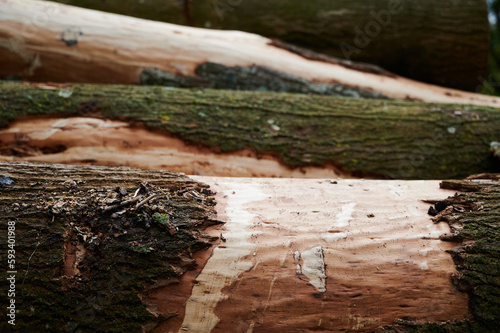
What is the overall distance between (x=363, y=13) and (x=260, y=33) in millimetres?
1175

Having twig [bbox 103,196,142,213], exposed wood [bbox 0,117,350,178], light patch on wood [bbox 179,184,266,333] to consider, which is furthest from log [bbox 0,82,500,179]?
light patch on wood [bbox 179,184,266,333]

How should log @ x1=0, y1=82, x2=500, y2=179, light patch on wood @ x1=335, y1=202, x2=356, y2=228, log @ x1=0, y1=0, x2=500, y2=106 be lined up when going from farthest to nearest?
log @ x1=0, y1=0, x2=500, y2=106 < log @ x1=0, y1=82, x2=500, y2=179 < light patch on wood @ x1=335, y1=202, x2=356, y2=228

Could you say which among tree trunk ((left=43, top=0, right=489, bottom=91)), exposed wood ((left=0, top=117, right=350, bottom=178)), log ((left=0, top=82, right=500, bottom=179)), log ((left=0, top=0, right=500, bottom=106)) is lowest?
exposed wood ((left=0, top=117, right=350, bottom=178))

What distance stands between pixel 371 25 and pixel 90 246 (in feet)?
12.5

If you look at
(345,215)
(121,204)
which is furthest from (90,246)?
(345,215)

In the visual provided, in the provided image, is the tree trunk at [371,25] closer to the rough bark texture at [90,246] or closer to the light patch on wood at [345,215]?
the light patch on wood at [345,215]

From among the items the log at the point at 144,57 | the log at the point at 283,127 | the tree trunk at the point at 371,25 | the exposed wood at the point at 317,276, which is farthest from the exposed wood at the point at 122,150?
the tree trunk at the point at 371,25

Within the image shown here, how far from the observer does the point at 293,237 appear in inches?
64.4

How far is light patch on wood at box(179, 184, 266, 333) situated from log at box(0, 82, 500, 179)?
1107mm

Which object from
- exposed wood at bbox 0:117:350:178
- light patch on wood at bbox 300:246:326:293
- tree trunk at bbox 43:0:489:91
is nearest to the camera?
light patch on wood at bbox 300:246:326:293

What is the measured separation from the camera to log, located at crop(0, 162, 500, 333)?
1421 millimetres

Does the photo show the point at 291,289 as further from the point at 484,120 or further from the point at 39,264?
the point at 484,120

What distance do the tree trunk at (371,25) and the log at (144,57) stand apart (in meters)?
0.64

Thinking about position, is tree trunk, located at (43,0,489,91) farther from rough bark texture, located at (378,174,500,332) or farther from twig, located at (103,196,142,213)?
twig, located at (103,196,142,213)
